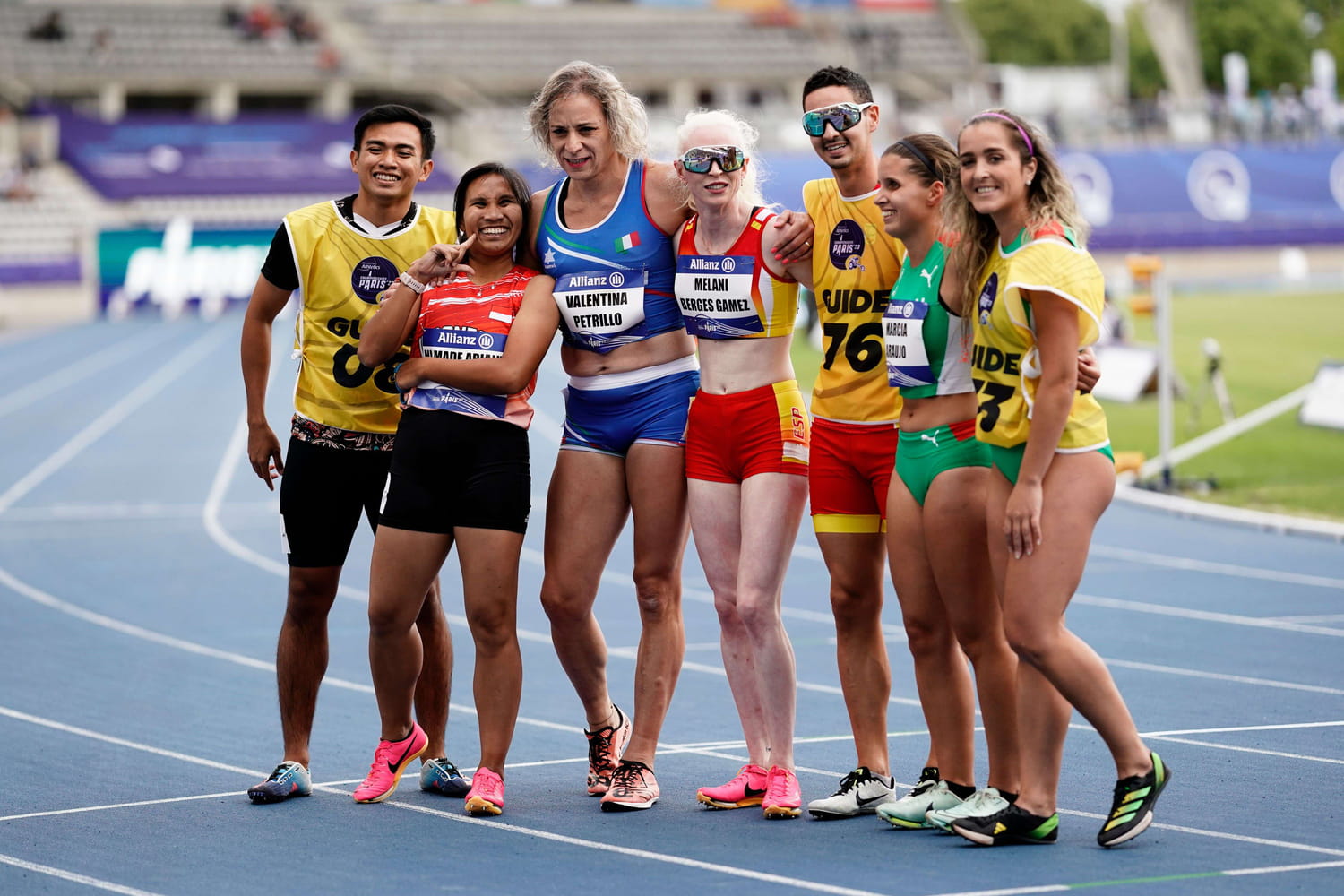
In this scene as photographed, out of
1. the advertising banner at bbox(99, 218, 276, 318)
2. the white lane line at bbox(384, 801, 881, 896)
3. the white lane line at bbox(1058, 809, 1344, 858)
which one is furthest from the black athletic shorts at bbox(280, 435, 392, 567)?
the advertising banner at bbox(99, 218, 276, 318)

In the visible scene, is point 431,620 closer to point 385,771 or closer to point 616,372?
point 385,771

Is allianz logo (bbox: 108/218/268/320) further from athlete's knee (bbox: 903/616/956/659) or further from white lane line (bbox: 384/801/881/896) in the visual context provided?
athlete's knee (bbox: 903/616/956/659)

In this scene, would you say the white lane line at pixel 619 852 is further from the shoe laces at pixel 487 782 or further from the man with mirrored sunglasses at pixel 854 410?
the man with mirrored sunglasses at pixel 854 410

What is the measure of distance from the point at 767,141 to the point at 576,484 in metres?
40.3

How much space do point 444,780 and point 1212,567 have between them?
21.2 feet

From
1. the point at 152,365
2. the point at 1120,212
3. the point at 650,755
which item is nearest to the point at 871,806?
the point at 650,755

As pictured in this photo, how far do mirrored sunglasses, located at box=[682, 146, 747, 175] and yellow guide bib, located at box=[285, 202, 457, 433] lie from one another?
0.96 meters

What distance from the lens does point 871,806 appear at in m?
5.18

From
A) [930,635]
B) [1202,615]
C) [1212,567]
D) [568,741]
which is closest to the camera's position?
[930,635]

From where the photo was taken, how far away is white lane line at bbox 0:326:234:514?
15047 mm

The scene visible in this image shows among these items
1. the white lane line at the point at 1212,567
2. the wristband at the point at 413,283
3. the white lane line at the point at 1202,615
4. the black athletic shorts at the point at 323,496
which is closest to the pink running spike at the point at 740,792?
the black athletic shorts at the point at 323,496

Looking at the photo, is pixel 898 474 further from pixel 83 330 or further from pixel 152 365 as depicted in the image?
pixel 83 330

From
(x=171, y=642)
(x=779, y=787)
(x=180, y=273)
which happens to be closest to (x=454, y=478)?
(x=779, y=787)

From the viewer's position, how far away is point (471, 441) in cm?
525
